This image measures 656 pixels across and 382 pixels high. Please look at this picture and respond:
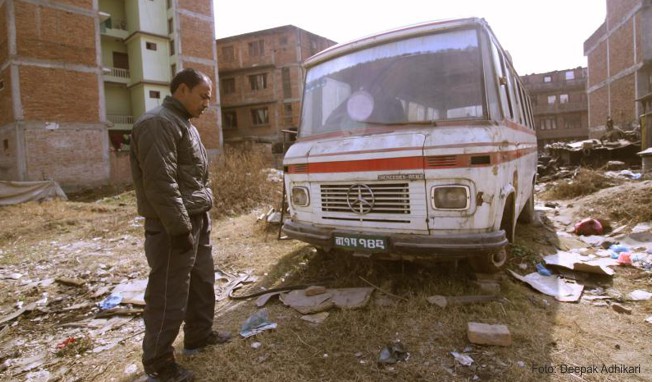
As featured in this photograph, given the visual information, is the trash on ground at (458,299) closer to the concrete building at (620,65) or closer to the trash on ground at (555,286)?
the trash on ground at (555,286)

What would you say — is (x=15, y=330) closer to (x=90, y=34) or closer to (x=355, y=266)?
(x=355, y=266)

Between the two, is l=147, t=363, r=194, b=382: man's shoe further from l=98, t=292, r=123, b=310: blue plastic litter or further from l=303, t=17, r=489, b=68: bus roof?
l=303, t=17, r=489, b=68: bus roof

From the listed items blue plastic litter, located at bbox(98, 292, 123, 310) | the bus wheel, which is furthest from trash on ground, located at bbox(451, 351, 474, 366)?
blue plastic litter, located at bbox(98, 292, 123, 310)

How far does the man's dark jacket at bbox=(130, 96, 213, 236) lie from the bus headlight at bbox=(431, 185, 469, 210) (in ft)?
6.20

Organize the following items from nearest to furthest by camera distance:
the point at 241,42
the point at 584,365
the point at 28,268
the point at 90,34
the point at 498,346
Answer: the point at 584,365 → the point at 498,346 → the point at 28,268 → the point at 90,34 → the point at 241,42

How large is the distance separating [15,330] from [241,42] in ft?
114

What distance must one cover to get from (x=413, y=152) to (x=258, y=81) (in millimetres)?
32847

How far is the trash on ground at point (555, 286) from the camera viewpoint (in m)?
3.81

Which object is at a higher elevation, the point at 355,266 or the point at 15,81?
the point at 15,81

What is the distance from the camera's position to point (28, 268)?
597 cm

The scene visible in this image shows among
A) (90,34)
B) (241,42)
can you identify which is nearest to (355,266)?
(90,34)

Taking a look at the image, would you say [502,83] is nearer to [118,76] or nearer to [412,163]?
[412,163]

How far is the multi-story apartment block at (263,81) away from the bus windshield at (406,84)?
28.9m

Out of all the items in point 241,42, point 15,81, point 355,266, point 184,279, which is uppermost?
point 241,42
